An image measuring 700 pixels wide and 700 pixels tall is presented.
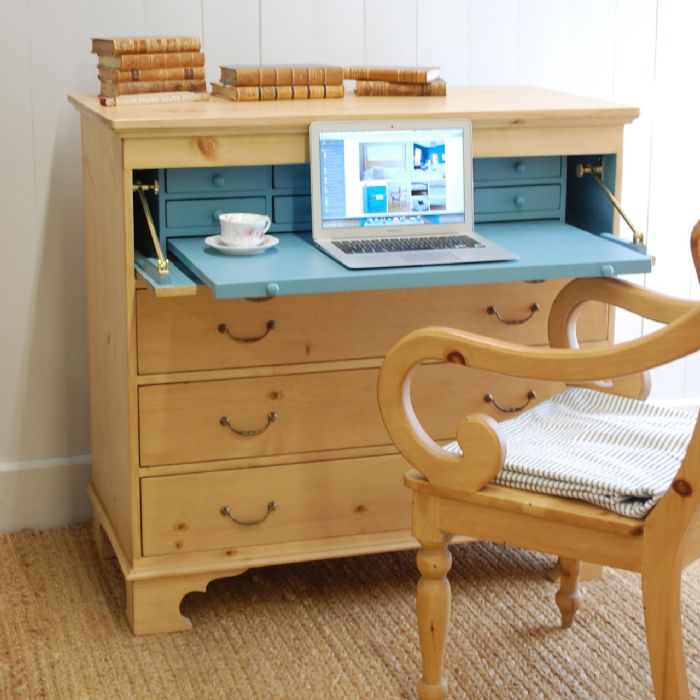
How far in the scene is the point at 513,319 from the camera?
2.46 metres

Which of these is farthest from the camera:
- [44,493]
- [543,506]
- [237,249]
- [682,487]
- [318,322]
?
[44,493]

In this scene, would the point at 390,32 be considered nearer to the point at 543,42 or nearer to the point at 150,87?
the point at 543,42

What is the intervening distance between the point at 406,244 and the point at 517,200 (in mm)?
368

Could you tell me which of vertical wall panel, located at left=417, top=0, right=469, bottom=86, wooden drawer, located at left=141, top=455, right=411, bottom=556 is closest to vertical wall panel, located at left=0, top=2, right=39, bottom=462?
wooden drawer, located at left=141, top=455, right=411, bottom=556

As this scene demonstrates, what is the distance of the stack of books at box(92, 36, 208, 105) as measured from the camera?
2.35m

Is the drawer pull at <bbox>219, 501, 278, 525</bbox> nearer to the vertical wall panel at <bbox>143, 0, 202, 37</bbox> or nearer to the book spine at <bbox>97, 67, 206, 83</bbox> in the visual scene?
the book spine at <bbox>97, 67, 206, 83</bbox>

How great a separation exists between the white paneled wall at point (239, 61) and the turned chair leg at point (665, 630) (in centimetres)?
156

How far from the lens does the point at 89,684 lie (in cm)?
217

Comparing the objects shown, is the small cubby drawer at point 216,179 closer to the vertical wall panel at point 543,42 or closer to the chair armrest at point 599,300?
the chair armrest at point 599,300

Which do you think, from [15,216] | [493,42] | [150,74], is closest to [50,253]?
[15,216]

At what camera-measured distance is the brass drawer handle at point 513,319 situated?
7.99ft

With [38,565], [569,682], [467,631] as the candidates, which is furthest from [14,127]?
[569,682]

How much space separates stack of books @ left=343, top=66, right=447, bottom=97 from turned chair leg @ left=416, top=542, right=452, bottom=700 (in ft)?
3.54

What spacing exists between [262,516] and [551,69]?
52.8 inches
